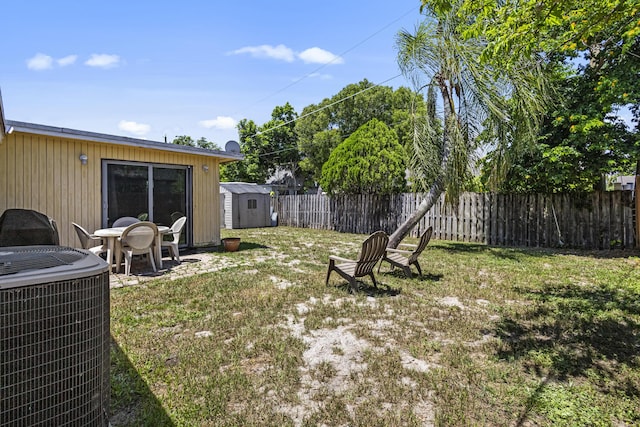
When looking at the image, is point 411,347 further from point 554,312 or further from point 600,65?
point 600,65

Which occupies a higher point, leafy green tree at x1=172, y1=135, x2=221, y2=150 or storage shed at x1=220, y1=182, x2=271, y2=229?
leafy green tree at x1=172, y1=135, x2=221, y2=150

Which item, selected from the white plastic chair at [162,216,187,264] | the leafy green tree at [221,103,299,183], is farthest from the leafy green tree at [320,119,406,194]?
the leafy green tree at [221,103,299,183]

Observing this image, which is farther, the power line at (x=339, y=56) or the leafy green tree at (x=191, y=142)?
the leafy green tree at (x=191, y=142)

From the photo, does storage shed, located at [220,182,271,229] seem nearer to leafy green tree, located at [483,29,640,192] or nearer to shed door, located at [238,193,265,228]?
shed door, located at [238,193,265,228]

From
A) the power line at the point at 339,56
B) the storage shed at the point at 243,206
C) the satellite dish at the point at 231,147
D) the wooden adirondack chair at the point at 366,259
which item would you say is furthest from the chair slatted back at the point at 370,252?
the storage shed at the point at 243,206

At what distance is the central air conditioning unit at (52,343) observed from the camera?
1.32 metres

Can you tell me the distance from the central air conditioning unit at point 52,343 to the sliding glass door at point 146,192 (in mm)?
6830

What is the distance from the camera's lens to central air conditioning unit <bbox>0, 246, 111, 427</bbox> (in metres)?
1.32

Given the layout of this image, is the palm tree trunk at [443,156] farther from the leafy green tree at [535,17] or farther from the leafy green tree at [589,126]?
the leafy green tree at [535,17]

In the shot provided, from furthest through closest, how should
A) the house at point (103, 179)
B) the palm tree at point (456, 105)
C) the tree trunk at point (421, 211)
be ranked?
the tree trunk at point (421, 211) < the palm tree at point (456, 105) < the house at point (103, 179)

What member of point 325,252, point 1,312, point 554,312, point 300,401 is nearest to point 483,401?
point 300,401

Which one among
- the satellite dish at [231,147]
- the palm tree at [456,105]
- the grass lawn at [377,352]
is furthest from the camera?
the satellite dish at [231,147]

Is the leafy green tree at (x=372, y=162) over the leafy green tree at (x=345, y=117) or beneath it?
beneath

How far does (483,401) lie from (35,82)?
10.8 meters
